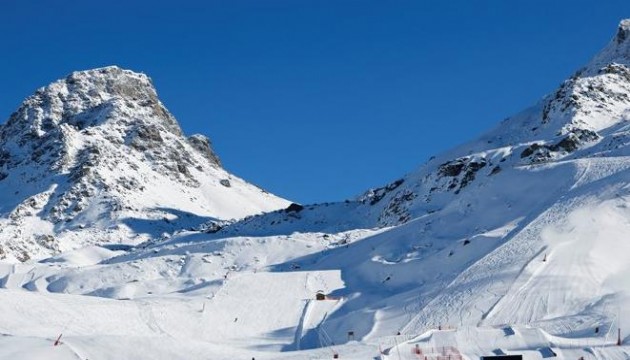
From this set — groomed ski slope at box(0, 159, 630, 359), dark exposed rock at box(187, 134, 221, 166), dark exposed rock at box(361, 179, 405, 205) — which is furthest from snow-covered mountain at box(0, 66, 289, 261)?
groomed ski slope at box(0, 159, 630, 359)

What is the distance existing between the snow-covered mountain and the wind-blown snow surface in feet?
125

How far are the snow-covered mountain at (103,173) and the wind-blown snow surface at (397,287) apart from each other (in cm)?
3812

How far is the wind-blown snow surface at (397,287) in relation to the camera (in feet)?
131

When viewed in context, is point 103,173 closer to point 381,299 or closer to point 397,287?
point 397,287

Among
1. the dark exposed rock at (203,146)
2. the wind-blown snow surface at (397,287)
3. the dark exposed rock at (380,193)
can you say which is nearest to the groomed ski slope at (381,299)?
the wind-blown snow surface at (397,287)

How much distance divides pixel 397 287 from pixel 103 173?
96.5m

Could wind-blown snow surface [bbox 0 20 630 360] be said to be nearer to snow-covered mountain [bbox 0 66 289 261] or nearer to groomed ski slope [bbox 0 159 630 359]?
groomed ski slope [bbox 0 159 630 359]

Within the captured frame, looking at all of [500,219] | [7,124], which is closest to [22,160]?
[7,124]

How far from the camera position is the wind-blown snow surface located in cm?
Result: 4003

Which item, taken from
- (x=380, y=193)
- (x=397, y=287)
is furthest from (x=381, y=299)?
(x=380, y=193)

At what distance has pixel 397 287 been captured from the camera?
60.2m

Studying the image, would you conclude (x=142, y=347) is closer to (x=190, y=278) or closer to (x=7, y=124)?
(x=190, y=278)

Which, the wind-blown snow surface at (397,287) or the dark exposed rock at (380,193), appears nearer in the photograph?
the wind-blown snow surface at (397,287)

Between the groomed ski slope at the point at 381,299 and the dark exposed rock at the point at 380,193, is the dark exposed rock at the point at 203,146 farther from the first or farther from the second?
the groomed ski slope at the point at 381,299
